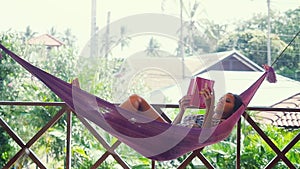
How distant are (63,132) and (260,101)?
1486mm

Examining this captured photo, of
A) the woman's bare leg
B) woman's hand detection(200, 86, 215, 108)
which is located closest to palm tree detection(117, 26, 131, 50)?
the woman's bare leg

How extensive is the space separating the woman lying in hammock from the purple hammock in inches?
6.0

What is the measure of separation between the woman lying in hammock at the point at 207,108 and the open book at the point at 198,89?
2 centimetres

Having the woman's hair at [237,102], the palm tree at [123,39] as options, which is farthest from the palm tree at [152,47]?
the woman's hair at [237,102]

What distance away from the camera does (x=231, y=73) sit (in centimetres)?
299

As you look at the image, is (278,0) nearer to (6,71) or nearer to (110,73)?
(110,73)

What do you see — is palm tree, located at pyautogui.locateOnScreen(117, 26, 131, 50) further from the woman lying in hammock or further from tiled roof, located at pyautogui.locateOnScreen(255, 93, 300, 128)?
tiled roof, located at pyautogui.locateOnScreen(255, 93, 300, 128)

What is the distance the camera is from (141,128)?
1.49 metres

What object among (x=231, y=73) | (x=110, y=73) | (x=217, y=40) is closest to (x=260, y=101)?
(x=231, y=73)

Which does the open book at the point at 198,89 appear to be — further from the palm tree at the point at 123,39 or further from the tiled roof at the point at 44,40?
the tiled roof at the point at 44,40

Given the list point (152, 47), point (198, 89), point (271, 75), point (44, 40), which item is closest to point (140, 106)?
point (198, 89)

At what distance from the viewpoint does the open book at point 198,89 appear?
174 cm

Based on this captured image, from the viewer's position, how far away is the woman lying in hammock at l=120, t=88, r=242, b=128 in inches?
66.2

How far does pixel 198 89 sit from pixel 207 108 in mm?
109
